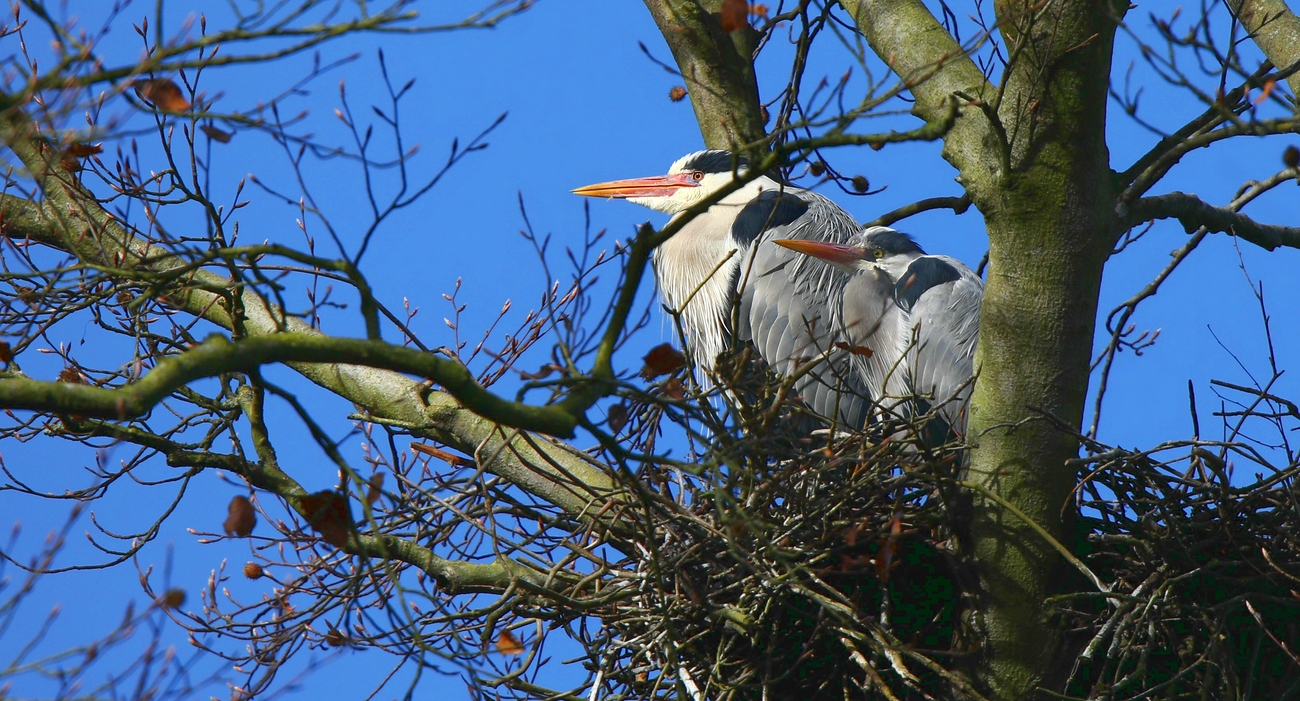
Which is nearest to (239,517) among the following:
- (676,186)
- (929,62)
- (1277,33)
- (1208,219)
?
(929,62)

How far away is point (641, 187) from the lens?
4465 millimetres

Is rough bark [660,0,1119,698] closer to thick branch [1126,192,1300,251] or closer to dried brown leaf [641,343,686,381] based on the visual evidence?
thick branch [1126,192,1300,251]

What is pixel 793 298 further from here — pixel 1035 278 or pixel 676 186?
pixel 1035 278

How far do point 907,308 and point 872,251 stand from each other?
231 mm

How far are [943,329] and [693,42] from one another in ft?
4.05

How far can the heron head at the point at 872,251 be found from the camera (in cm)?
358

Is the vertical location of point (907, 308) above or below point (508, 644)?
above

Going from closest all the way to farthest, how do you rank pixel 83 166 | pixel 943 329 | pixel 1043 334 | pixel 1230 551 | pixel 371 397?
pixel 1043 334, pixel 1230 551, pixel 83 166, pixel 371 397, pixel 943 329

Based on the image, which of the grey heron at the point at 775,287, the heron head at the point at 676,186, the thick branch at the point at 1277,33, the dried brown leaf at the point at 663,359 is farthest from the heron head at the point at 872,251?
the dried brown leaf at the point at 663,359

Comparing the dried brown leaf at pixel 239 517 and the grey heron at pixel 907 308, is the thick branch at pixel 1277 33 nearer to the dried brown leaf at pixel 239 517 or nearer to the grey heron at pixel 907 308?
the grey heron at pixel 907 308

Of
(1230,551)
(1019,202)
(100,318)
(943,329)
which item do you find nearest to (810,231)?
(943,329)

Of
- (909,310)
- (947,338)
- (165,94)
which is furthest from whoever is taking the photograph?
(909,310)

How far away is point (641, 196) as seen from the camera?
4469 mm

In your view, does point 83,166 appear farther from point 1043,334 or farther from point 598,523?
point 1043,334
